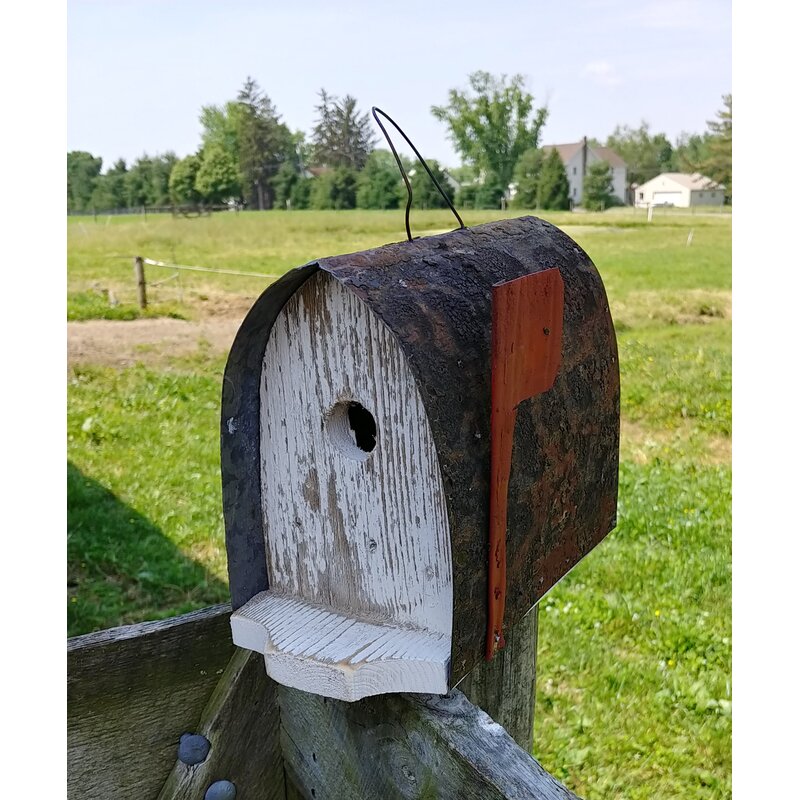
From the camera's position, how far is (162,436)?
5.70 m

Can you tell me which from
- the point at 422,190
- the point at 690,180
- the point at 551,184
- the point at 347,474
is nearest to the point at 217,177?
the point at 422,190

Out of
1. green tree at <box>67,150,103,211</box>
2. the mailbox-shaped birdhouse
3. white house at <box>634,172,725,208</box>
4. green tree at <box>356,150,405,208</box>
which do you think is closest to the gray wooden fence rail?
the mailbox-shaped birdhouse

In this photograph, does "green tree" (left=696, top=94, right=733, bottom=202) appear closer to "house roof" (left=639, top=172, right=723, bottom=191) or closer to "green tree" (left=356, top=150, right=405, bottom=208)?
"house roof" (left=639, top=172, right=723, bottom=191)

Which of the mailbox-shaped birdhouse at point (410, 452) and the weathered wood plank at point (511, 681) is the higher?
the mailbox-shaped birdhouse at point (410, 452)

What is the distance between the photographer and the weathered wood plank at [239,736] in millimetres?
1468

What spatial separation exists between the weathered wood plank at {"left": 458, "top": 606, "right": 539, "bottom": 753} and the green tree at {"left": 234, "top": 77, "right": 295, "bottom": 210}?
62.4ft

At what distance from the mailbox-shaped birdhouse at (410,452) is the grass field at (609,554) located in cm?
153

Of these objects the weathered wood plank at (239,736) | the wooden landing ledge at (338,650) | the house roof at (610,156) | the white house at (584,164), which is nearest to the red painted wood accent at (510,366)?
the wooden landing ledge at (338,650)

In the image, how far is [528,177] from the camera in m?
21.1

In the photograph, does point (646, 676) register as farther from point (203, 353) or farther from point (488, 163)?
point (488, 163)

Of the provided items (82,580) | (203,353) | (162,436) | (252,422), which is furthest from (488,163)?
(252,422)

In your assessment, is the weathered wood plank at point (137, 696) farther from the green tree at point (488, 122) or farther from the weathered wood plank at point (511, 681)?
the green tree at point (488, 122)

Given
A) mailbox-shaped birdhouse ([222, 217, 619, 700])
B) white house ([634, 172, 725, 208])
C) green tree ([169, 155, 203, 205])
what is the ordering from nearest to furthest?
mailbox-shaped birdhouse ([222, 217, 619, 700]) → green tree ([169, 155, 203, 205]) → white house ([634, 172, 725, 208])

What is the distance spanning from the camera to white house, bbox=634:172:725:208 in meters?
39.3
